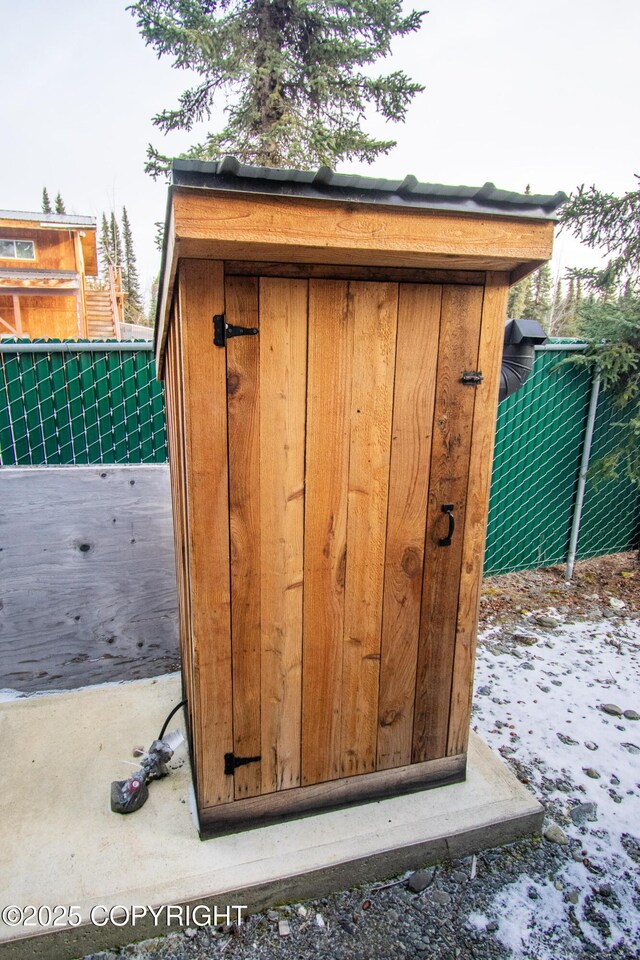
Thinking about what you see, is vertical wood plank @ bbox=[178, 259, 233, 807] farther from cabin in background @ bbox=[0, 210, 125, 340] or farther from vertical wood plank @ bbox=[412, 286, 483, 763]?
cabin in background @ bbox=[0, 210, 125, 340]

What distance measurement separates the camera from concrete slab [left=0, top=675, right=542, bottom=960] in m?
1.44

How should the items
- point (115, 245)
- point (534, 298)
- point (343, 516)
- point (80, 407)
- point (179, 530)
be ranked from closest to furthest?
point (343, 516) → point (179, 530) → point (80, 407) → point (534, 298) → point (115, 245)

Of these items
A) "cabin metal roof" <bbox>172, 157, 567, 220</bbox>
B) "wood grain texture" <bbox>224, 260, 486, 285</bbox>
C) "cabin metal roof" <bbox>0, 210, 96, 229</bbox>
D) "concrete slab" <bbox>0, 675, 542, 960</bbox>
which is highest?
"cabin metal roof" <bbox>0, 210, 96, 229</bbox>

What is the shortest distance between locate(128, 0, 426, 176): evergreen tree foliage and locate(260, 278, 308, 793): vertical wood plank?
24.8 feet

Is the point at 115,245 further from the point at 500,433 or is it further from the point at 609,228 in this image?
the point at 500,433

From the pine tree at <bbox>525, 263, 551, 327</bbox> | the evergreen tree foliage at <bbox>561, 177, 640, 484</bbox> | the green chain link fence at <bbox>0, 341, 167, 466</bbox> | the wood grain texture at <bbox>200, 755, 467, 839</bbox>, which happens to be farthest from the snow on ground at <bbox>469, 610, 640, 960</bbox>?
the pine tree at <bbox>525, 263, 551, 327</bbox>

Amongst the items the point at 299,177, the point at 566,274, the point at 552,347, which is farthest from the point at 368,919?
the point at 566,274

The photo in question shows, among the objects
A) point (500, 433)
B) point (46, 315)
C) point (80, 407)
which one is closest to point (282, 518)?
point (80, 407)

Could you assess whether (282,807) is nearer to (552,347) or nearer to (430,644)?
(430,644)

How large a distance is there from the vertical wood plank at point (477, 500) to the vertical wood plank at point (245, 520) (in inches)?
27.5

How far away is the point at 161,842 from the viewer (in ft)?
5.29

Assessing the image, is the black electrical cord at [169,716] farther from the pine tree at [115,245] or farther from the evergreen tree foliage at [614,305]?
the pine tree at [115,245]

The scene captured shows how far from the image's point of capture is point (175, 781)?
1866mm

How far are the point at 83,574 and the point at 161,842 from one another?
1.39 meters
